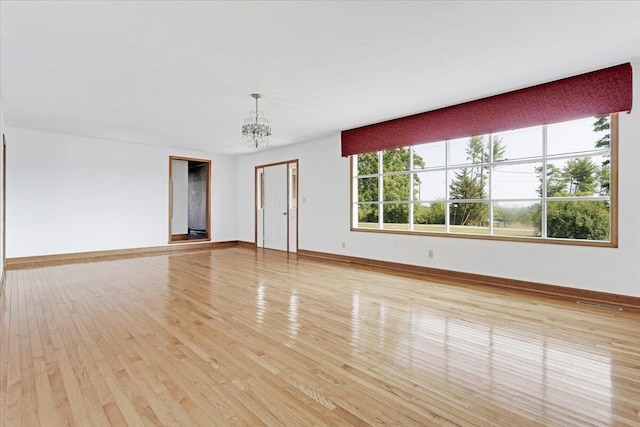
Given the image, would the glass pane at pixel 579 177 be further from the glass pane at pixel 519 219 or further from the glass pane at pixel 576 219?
the glass pane at pixel 519 219

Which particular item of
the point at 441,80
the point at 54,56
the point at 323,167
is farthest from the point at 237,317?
the point at 323,167

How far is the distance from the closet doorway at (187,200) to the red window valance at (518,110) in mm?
5061

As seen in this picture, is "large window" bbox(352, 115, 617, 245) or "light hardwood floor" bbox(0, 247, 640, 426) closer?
"light hardwood floor" bbox(0, 247, 640, 426)

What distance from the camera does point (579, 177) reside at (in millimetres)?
4859

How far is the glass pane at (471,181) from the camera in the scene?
16.0 ft

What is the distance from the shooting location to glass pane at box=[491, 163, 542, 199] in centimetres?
474

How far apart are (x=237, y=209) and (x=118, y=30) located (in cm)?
697

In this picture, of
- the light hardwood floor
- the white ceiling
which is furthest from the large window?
the light hardwood floor

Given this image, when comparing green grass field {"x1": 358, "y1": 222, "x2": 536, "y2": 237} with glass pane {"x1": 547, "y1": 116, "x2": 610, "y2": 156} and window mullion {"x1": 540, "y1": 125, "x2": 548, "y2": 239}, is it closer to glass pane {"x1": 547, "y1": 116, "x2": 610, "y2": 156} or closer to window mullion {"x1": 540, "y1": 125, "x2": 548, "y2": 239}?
window mullion {"x1": 540, "y1": 125, "x2": 548, "y2": 239}

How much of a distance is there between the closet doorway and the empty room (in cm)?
191

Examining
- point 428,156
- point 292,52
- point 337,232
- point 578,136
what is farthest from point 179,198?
point 578,136

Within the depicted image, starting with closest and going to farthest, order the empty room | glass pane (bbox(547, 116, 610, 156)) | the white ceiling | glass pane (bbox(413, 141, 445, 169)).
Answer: the empty room, the white ceiling, glass pane (bbox(547, 116, 610, 156)), glass pane (bbox(413, 141, 445, 169))

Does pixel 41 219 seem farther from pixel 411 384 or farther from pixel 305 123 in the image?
pixel 411 384

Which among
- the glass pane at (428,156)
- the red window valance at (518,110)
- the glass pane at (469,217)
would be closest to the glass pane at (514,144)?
the glass pane at (428,156)
